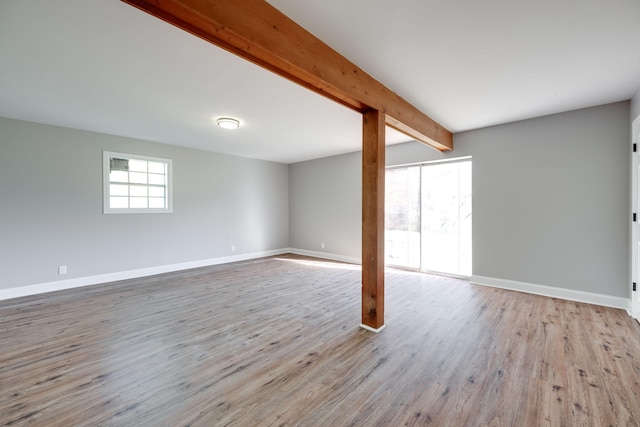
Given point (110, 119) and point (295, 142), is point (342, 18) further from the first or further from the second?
point (110, 119)

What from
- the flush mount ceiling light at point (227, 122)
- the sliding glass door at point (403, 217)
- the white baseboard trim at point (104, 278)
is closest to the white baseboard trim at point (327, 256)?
the sliding glass door at point (403, 217)

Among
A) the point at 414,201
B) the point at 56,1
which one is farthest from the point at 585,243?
the point at 56,1

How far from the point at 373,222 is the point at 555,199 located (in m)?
2.96

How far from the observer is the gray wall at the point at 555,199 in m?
3.33

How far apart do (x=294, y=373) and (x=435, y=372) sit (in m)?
1.08

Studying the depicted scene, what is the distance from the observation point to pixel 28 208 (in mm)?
3910

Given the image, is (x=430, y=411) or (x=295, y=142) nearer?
(x=430, y=411)

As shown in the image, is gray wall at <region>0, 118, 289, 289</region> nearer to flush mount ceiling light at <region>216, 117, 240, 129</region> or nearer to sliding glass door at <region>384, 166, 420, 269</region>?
flush mount ceiling light at <region>216, 117, 240, 129</region>

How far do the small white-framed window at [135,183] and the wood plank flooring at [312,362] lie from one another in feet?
5.86

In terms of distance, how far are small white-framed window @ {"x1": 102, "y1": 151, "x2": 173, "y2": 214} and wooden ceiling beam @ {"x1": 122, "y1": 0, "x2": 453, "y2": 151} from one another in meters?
4.26

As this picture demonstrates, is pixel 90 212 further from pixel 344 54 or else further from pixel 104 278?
pixel 344 54

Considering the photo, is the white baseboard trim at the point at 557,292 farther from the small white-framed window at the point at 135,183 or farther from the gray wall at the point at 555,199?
the small white-framed window at the point at 135,183

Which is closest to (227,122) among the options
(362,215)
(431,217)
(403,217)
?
(362,215)

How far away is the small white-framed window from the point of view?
15.2 feet
